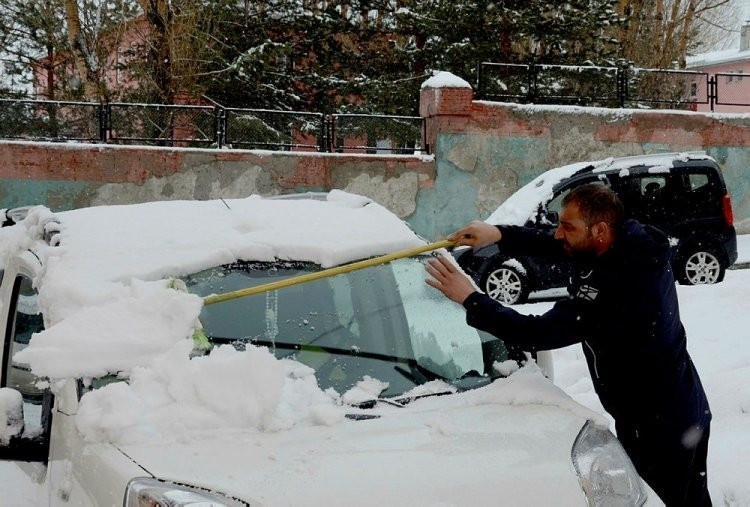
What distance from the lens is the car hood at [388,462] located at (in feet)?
7.47

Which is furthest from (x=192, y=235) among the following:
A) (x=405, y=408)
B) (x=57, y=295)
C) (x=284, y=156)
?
(x=284, y=156)

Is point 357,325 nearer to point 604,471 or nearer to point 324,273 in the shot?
point 324,273

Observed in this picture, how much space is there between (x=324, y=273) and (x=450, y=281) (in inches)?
19.3

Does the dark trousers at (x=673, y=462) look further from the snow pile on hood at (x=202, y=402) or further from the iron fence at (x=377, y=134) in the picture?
the iron fence at (x=377, y=134)

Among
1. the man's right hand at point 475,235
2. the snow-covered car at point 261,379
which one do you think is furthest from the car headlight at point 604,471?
the man's right hand at point 475,235

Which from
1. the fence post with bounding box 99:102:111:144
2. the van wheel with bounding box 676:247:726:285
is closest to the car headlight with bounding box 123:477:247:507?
the van wheel with bounding box 676:247:726:285

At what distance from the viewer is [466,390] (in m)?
3.16

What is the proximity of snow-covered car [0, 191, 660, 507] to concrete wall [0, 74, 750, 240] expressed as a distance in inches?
468

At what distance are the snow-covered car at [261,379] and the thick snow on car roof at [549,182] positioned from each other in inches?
332

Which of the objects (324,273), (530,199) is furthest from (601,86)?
(324,273)

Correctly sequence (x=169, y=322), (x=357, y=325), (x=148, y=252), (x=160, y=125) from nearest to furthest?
(x=169, y=322) < (x=148, y=252) < (x=357, y=325) < (x=160, y=125)

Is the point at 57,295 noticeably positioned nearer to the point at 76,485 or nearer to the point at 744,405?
the point at 76,485

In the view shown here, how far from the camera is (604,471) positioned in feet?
8.68

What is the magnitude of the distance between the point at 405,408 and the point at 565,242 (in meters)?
1.00
